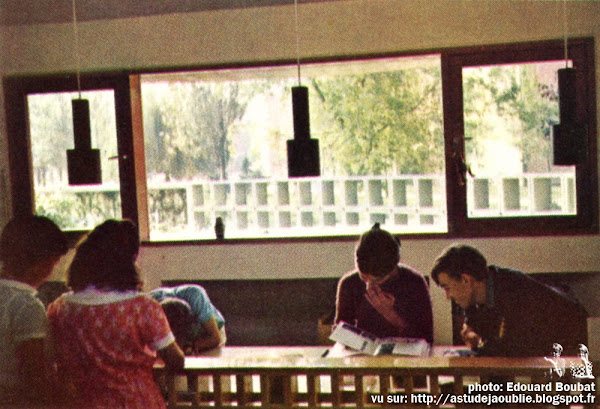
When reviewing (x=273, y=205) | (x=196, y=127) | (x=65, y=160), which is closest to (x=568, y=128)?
(x=273, y=205)

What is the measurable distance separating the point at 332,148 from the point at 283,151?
16.6 inches

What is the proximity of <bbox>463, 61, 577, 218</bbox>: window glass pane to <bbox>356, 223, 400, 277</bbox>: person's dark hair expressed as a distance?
180 cm

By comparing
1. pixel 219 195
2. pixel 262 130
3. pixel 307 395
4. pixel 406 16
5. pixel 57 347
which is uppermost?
pixel 406 16

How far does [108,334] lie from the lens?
2.18 metres

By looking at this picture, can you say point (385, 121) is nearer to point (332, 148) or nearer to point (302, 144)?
point (332, 148)

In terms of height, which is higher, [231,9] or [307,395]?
[231,9]

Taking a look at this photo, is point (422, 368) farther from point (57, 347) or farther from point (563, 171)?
point (563, 171)

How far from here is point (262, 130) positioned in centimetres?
613

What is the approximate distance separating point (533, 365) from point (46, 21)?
4.66 meters

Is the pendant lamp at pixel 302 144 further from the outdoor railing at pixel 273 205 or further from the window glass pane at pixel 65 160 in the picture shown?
the window glass pane at pixel 65 160

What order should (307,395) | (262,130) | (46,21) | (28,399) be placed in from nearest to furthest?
(28,399) → (307,395) → (46,21) → (262,130)

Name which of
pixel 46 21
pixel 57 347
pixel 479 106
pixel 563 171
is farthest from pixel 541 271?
pixel 46 21

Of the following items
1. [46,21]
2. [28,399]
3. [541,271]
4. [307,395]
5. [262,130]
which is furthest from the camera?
A: [262,130]

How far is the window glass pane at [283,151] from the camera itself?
559 cm
